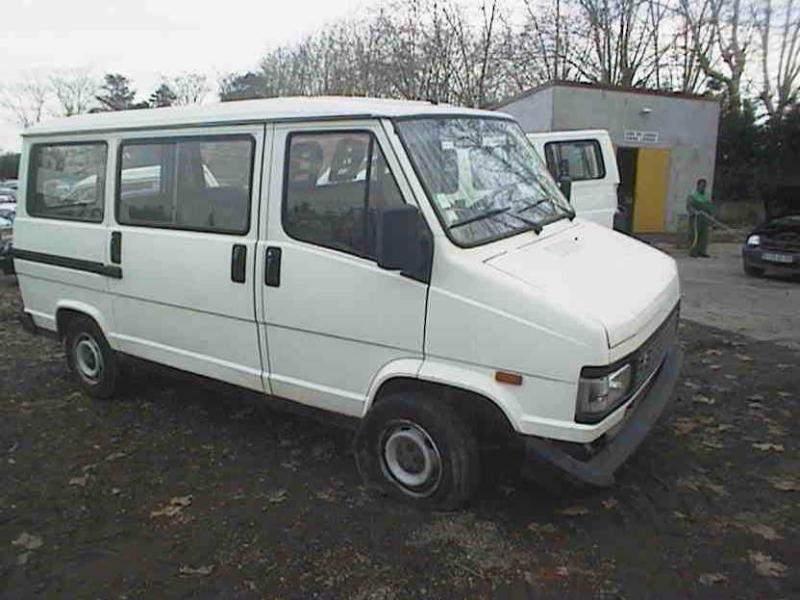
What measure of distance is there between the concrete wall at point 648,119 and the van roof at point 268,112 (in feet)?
45.4

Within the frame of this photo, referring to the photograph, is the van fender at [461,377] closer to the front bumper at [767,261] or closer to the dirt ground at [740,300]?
the dirt ground at [740,300]

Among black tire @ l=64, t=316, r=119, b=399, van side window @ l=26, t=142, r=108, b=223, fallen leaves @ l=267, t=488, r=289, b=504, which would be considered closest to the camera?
fallen leaves @ l=267, t=488, r=289, b=504

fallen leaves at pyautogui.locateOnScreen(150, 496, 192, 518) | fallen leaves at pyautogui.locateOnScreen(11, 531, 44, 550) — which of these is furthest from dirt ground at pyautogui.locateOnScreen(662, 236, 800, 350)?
fallen leaves at pyautogui.locateOnScreen(11, 531, 44, 550)

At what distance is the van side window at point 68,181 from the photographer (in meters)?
4.97

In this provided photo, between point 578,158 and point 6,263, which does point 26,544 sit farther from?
point 578,158

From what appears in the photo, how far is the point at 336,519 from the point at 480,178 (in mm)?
2008

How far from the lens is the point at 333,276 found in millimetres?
3652

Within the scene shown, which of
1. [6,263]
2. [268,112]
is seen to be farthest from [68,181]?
[6,263]

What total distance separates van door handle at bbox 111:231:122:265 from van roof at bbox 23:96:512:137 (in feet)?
2.44

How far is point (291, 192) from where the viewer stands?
12.6 ft

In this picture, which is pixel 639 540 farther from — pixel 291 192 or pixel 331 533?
pixel 291 192

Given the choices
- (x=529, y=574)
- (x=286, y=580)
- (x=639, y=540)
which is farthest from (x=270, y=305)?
(x=639, y=540)

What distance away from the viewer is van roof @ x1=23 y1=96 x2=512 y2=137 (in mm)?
3668

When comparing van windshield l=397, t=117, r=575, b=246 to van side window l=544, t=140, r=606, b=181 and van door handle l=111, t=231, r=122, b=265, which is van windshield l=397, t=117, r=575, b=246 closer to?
van door handle l=111, t=231, r=122, b=265
